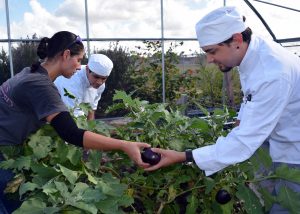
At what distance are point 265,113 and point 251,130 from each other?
10 centimetres

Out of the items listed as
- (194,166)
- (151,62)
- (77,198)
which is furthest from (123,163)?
(151,62)

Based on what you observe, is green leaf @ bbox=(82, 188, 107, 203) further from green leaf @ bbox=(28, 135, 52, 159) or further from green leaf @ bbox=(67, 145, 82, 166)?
green leaf @ bbox=(28, 135, 52, 159)

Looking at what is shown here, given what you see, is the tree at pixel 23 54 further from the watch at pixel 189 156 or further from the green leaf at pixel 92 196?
the green leaf at pixel 92 196

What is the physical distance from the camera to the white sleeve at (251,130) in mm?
1751

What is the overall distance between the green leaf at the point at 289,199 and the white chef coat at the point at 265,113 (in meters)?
0.20

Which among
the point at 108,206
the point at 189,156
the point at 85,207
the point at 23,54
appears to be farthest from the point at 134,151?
the point at 23,54

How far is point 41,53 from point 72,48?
197mm

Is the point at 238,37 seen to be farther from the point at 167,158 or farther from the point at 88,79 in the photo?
the point at 88,79

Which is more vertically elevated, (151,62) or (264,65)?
(264,65)

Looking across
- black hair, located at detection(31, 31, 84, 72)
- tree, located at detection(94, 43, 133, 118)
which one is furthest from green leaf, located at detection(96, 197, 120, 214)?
tree, located at detection(94, 43, 133, 118)

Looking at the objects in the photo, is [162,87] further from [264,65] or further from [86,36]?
[264,65]

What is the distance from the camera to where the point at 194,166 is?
199 centimetres

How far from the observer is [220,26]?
6.21 ft

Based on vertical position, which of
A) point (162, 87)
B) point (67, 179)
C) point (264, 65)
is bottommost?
point (162, 87)
